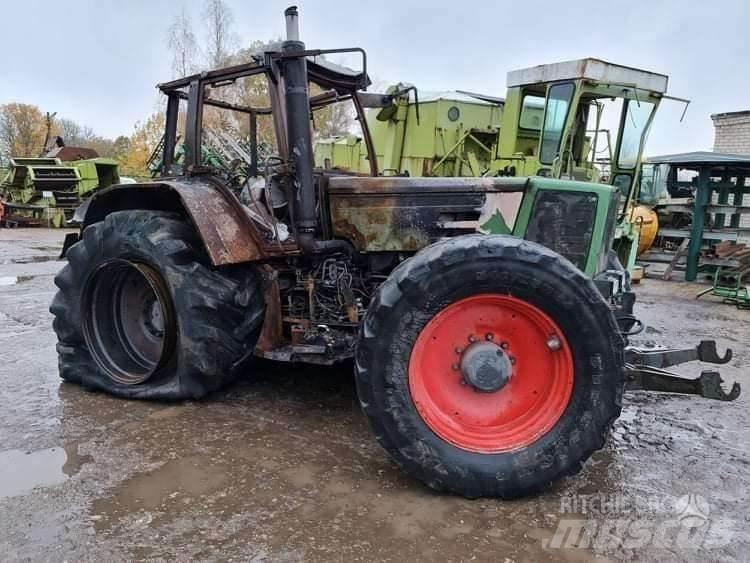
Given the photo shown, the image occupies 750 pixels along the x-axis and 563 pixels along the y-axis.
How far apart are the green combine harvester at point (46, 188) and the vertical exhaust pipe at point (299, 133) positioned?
683 inches

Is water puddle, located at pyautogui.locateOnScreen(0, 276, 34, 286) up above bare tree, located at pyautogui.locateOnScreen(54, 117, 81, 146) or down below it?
below

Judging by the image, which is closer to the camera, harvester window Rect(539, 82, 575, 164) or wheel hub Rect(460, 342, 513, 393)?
wheel hub Rect(460, 342, 513, 393)

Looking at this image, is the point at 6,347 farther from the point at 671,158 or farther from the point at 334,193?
the point at 671,158

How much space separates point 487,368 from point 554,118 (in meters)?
6.21

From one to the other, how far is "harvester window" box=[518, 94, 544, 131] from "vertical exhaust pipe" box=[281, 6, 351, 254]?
5.83 m

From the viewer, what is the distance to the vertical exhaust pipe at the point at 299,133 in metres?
3.49

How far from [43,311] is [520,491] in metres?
5.99

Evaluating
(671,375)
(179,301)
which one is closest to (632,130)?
(671,375)

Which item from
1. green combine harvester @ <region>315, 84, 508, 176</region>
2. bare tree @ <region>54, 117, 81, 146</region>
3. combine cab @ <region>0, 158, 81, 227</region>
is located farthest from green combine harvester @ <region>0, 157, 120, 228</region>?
bare tree @ <region>54, 117, 81, 146</region>

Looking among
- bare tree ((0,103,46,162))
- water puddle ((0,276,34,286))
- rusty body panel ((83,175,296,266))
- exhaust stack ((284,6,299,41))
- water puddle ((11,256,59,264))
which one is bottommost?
water puddle ((11,256,59,264))

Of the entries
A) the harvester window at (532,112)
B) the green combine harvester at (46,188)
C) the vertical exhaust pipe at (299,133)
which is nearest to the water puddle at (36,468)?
the vertical exhaust pipe at (299,133)

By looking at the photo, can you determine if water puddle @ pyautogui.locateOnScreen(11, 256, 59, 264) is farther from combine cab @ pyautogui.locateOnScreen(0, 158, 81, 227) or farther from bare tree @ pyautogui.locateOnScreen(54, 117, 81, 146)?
bare tree @ pyautogui.locateOnScreen(54, 117, 81, 146)

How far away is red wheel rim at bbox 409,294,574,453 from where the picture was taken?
2.85 m

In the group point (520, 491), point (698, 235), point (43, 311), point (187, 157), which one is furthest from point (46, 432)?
point (698, 235)
